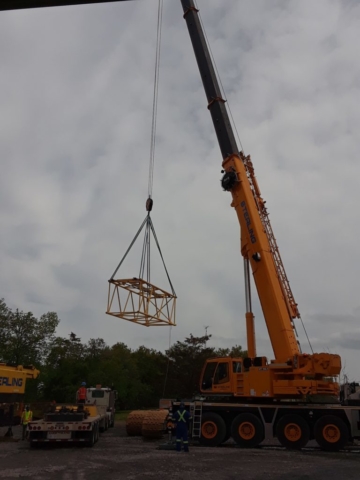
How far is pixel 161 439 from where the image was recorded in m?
19.5

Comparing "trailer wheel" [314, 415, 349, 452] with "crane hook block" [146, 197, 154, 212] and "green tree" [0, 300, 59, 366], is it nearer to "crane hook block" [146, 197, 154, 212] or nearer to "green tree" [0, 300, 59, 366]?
"crane hook block" [146, 197, 154, 212]

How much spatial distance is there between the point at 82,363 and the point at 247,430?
121 ft

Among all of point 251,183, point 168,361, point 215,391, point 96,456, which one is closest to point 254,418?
point 215,391

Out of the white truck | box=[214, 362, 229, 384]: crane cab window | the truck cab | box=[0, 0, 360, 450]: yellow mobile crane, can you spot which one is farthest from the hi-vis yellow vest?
box=[214, 362, 229, 384]: crane cab window

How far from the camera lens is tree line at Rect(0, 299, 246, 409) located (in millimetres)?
49281

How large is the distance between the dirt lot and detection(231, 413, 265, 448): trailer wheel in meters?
0.50

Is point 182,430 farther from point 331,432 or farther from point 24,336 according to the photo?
point 24,336

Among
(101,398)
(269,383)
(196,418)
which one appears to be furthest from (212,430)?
(101,398)

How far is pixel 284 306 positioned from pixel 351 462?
540 cm

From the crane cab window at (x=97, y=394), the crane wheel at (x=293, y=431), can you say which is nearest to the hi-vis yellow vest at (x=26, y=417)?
the crane cab window at (x=97, y=394)

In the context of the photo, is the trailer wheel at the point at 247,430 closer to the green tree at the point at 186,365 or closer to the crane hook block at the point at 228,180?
the crane hook block at the point at 228,180

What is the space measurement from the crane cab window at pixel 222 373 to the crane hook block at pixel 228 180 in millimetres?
6919

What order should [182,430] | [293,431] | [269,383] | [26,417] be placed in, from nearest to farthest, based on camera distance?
1. [182,430]
2. [293,431]
3. [269,383]
4. [26,417]

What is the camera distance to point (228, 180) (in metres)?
18.4
